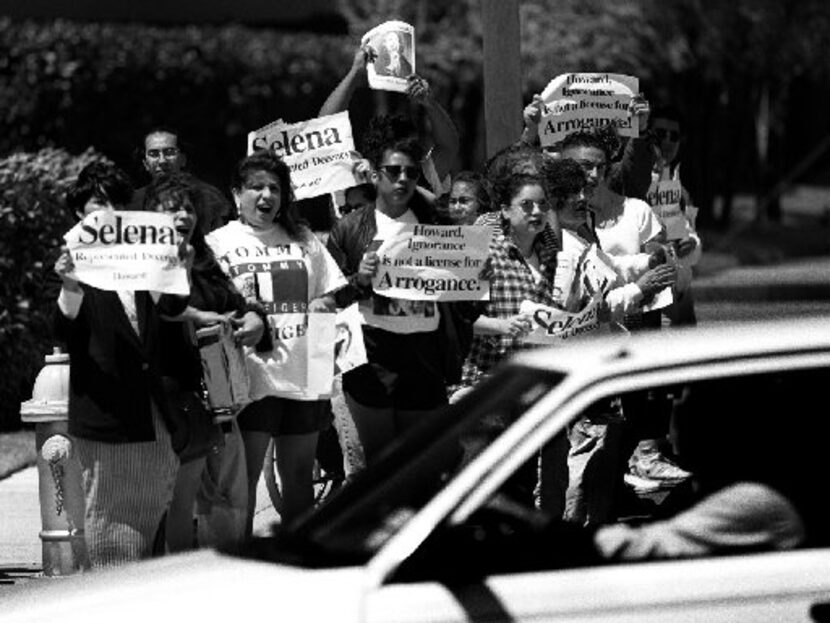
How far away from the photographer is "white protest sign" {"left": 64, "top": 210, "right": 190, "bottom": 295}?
26.8 feet

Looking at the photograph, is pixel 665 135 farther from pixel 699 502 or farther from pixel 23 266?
pixel 699 502

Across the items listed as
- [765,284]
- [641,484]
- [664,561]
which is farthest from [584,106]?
[765,284]

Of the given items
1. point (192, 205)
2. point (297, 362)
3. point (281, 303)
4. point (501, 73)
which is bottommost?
point (297, 362)

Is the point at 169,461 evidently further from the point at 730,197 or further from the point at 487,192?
the point at 730,197

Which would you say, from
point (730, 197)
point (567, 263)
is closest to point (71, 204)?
point (567, 263)

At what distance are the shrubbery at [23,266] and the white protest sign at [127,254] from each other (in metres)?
5.50

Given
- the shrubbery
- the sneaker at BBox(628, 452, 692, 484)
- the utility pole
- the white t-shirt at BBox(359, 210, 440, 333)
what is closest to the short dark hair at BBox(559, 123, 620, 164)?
the utility pole

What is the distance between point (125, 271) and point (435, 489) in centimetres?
303

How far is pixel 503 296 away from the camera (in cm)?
959

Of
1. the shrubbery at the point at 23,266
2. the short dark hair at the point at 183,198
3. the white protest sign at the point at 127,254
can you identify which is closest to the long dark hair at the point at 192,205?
the short dark hair at the point at 183,198

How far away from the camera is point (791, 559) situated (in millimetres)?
5301

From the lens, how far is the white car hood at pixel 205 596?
17.1ft

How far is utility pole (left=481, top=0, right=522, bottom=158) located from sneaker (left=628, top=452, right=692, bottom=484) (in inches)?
218

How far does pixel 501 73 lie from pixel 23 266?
3526mm
